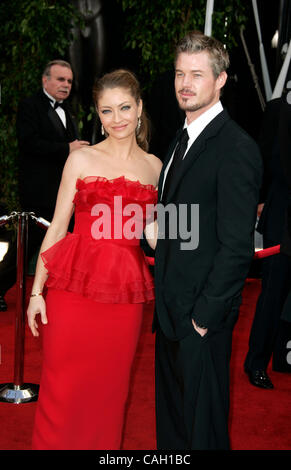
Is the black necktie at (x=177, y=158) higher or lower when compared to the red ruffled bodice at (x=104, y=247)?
higher

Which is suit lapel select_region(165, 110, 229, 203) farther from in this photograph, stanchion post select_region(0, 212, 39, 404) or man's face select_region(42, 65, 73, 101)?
man's face select_region(42, 65, 73, 101)

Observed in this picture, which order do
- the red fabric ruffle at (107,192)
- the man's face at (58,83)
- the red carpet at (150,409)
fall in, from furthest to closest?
the man's face at (58,83)
the red carpet at (150,409)
the red fabric ruffle at (107,192)

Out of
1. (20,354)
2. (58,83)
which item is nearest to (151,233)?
(20,354)

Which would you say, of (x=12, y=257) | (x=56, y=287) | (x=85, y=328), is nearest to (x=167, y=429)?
(x=85, y=328)

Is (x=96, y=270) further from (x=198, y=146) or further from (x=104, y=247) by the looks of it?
(x=198, y=146)

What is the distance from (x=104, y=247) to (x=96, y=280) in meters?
0.12

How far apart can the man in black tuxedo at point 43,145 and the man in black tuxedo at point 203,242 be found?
10.6 feet

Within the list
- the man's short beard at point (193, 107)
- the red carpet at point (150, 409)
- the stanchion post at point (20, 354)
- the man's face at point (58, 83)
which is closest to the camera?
the man's short beard at point (193, 107)

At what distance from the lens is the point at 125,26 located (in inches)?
278

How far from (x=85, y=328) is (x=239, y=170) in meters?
0.85

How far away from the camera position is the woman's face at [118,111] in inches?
96.4

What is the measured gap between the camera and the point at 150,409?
11.6 feet

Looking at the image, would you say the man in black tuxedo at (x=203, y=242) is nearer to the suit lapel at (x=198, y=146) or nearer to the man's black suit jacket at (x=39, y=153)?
the suit lapel at (x=198, y=146)

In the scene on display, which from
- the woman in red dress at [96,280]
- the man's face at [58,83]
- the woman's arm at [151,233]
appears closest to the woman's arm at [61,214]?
the woman in red dress at [96,280]
